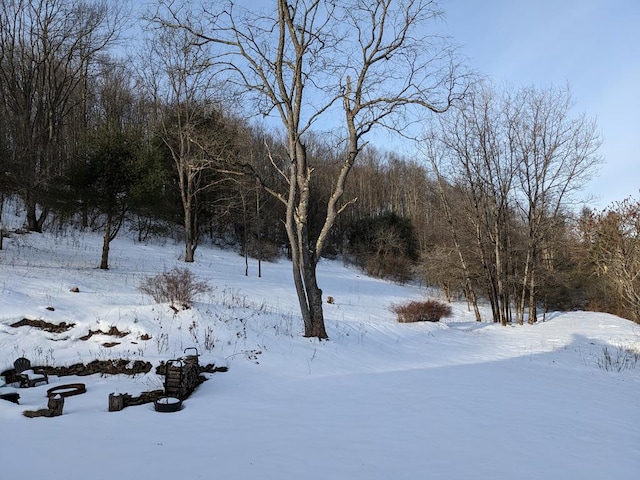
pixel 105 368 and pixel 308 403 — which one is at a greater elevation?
pixel 308 403

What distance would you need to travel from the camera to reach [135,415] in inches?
177

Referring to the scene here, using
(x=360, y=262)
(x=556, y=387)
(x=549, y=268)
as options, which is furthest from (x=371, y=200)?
(x=556, y=387)

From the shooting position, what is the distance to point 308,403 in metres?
5.33

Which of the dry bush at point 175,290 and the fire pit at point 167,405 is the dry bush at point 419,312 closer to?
the dry bush at point 175,290

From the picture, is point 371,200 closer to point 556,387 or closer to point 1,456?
point 556,387

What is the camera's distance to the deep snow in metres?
3.40

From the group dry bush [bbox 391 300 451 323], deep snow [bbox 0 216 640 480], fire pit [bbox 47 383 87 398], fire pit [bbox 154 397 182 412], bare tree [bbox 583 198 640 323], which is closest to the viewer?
deep snow [bbox 0 216 640 480]

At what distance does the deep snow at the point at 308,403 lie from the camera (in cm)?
340

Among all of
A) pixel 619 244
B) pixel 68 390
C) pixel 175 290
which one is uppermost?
pixel 619 244

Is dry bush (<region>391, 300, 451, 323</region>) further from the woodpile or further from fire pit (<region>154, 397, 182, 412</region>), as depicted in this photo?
fire pit (<region>154, 397, 182, 412</region>)

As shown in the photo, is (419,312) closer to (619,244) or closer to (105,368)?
(619,244)

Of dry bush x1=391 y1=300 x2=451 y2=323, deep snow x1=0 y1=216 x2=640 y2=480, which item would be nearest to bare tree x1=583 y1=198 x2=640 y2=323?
deep snow x1=0 y1=216 x2=640 y2=480

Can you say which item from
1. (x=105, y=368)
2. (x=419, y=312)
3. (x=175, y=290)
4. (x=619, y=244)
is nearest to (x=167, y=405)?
(x=105, y=368)

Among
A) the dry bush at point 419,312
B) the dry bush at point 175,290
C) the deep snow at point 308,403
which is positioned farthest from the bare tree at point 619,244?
the dry bush at point 175,290
